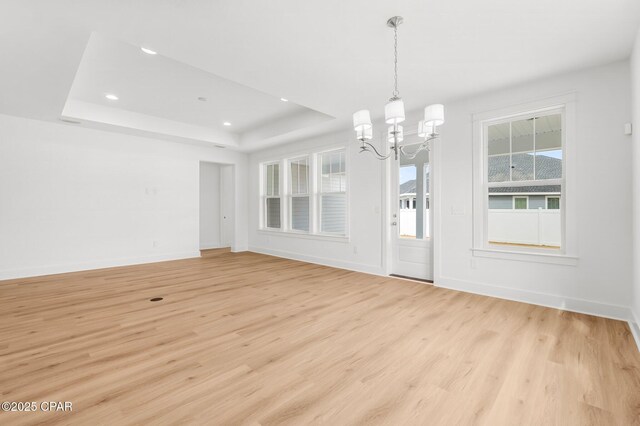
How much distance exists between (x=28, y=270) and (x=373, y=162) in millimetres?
6160

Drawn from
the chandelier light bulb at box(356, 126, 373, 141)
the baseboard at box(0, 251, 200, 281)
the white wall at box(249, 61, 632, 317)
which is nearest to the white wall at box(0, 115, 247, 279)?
the baseboard at box(0, 251, 200, 281)

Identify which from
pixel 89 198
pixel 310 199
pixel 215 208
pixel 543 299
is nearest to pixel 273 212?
pixel 310 199

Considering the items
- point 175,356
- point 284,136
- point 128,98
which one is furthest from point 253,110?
point 175,356

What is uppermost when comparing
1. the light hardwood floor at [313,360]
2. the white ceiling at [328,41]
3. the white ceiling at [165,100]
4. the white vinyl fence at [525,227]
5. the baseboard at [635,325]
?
the white ceiling at [165,100]

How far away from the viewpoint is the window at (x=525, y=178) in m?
3.39

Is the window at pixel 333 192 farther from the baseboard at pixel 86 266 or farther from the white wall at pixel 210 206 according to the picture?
the white wall at pixel 210 206

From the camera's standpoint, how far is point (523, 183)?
3523 millimetres

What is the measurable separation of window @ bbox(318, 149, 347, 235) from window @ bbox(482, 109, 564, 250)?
2.54 meters

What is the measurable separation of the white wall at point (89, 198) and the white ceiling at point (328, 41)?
1321 mm

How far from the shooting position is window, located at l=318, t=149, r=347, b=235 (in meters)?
5.74

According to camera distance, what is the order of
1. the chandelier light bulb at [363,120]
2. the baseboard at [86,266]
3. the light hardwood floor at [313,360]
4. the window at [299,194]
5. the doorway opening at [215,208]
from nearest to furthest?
1. the light hardwood floor at [313,360]
2. the chandelier light bulb at [363,120]
3. the baseboard at [86,266]
4. the window at [299,194]
5. the doorway opening at [215,208]

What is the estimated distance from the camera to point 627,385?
180 centimetres

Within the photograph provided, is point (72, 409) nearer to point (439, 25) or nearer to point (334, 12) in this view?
point (334, 12)

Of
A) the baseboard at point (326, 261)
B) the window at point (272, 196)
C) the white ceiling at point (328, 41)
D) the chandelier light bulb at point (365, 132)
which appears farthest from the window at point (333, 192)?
the chandelier light bulb at point (365, 132)
